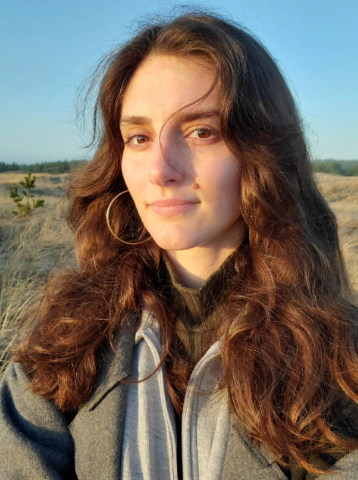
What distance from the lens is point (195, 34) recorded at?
1545 millimetres

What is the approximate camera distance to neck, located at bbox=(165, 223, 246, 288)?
1733 millimetres

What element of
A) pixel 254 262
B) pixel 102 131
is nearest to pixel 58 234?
pixel 102 131

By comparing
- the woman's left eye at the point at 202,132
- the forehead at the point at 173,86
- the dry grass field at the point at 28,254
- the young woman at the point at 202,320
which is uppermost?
the forehead at the point at 173,86

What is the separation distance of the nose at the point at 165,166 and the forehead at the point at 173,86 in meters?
0.13

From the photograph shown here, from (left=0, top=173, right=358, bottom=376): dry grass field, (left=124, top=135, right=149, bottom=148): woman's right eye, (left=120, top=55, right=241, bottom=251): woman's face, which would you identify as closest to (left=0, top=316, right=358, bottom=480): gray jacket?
(left=120, top=55, right=241, bottom=251): woman's face

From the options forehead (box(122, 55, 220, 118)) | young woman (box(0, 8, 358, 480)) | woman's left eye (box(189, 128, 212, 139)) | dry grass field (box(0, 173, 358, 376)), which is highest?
forehead (box(122, 55, 220, 118))

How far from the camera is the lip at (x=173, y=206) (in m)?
1.49

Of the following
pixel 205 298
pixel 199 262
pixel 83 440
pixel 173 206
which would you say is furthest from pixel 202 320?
pixel 83 440

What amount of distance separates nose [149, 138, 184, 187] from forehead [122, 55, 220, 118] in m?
0.13

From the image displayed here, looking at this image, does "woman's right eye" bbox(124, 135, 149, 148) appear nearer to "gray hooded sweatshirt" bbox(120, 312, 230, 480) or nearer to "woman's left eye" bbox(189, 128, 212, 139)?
"woman's left eye" bbox(189, 128, 212, 139)

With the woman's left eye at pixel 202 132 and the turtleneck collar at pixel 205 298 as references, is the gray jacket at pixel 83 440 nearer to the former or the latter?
the turtleneck collar at pixel 205 298

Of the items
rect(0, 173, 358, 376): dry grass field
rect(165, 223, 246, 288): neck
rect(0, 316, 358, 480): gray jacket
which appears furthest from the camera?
rect(0, 173, 358, 376): dry grass field

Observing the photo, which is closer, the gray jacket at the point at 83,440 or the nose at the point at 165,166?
the gray jacket at the point at 83,440

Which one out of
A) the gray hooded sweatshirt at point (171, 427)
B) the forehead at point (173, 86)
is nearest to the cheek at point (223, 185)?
the forehead at point (173, 86)
